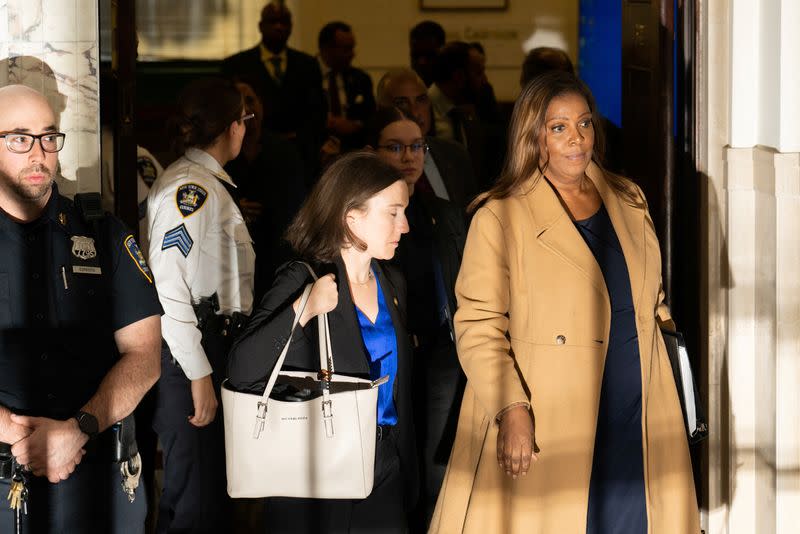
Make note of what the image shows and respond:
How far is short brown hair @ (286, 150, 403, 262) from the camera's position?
12.8ft

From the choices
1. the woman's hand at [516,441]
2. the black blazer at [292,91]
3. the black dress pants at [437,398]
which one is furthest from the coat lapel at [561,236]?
the black blazer at [292,91]

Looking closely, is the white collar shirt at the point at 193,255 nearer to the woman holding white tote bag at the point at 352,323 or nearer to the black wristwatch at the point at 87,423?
the woman holding white tote bag at the point at 352,323

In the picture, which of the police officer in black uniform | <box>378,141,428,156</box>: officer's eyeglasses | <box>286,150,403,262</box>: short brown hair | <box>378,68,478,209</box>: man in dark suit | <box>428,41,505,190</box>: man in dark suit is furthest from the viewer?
<box>428,41,505,190</box>: man in dark suit

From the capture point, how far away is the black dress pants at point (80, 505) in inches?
136

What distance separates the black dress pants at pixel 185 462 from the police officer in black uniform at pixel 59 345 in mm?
→ 1186

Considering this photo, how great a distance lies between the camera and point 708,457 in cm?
478

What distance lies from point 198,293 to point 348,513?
1.23 meters

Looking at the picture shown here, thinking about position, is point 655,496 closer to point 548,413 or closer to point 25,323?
point 548,413

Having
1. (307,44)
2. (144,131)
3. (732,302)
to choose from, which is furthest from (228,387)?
(307,44)

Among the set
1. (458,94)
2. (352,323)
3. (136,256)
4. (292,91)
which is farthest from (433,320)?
(292,91)

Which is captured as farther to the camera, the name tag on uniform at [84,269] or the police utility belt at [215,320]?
the police utility belt at [215,320]

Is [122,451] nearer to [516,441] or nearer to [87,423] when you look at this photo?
[87,423]

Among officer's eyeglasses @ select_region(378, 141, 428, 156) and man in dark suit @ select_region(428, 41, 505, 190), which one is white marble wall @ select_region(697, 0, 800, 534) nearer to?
officer's eyeglasses @ select_region(378, 141, 428, 156)

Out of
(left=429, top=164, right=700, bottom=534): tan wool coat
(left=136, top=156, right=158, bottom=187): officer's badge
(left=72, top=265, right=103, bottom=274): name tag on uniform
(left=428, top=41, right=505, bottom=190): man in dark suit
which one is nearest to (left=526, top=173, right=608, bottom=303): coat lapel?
(left=429, top=164, right=700, bottom=534): tan wool coat
